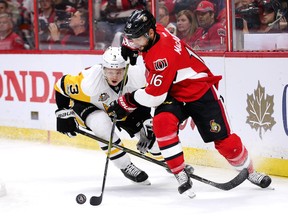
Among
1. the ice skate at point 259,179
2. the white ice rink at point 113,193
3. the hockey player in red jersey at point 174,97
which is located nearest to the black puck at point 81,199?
the white ice rink at point 113,193

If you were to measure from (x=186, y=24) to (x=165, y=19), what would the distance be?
A: 0.22 metres

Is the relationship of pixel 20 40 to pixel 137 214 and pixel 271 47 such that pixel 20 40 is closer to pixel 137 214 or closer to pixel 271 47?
pixel 271 47

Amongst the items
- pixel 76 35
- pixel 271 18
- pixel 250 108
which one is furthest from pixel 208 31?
pixel 76 35

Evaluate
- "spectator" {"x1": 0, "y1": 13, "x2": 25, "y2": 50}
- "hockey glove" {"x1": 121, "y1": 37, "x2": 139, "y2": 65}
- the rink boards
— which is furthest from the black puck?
"spectator" {"x1": 0, "y1": 13, "x2": 25, "y2": 50}

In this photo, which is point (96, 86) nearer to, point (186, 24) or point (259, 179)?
point (259, 179)

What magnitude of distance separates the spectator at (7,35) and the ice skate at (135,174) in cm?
276

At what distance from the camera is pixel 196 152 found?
227 inches

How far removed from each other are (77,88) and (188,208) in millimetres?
1067

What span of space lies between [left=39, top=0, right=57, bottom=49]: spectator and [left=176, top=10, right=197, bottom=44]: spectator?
60.1 inches

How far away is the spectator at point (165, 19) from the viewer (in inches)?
237

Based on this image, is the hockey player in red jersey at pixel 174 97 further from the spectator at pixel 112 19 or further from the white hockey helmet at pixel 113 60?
the spectator at pixel 112 19

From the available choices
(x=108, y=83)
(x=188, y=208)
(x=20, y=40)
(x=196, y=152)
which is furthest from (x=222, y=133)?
(x=20, y=40)

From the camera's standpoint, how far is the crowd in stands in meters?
5.38

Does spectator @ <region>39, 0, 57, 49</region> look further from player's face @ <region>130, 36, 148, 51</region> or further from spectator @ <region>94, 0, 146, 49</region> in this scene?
player's face @ <region>130, 36, 148, 51</region>
